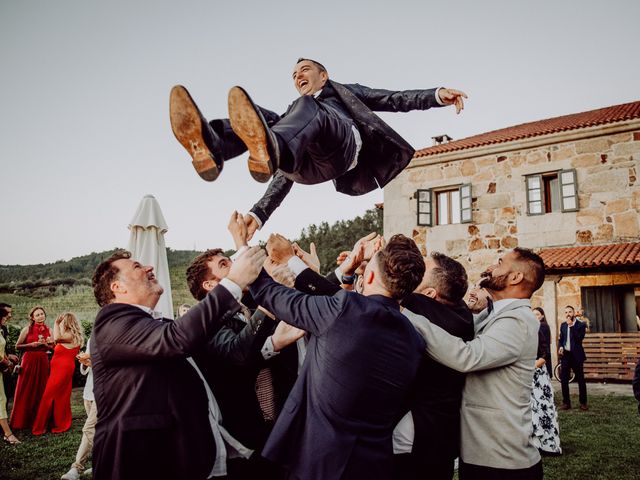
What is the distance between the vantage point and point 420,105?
137 inches

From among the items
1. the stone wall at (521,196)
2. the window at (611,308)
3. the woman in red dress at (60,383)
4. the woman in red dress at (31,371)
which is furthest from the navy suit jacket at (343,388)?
the window at (611,308)

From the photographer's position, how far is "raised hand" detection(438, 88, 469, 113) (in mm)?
3389

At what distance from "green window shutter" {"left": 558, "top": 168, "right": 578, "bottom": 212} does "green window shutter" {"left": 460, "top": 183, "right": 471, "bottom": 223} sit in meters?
2.91

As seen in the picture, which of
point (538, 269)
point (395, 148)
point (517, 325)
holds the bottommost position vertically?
point (517, 325)

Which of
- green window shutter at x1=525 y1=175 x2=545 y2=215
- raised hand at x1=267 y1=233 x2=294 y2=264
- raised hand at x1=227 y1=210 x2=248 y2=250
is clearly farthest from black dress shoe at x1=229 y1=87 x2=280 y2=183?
green window shutter at x1=525 y1=175 x2=545 y2=215

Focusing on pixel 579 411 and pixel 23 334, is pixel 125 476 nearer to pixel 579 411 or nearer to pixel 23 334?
pixel 23 334

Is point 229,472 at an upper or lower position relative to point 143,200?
lower

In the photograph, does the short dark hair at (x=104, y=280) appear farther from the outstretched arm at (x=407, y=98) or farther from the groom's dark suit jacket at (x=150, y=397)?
the outstretched arm at (x=407, y=98)

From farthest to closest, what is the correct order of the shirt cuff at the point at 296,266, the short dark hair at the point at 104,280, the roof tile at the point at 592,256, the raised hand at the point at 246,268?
the roof tile at the point at 592,256, the shirt cuff at the point at 296,266, the short dark hair at the point at 104,280, the raised hand at the point at 246,268

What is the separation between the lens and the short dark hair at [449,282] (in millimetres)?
2975

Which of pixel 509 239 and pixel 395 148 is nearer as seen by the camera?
pixel 395 148

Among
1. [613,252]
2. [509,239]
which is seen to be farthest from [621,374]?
[509,239]

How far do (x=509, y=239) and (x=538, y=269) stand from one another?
14454 mm

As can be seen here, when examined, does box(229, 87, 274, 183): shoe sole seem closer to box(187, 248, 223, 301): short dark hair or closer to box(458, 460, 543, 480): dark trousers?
box(187, 248, 223, 301): short dark hair
